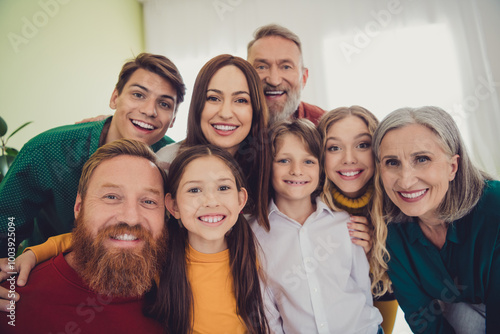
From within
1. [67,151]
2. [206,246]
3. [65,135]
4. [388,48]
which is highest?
[388,48]

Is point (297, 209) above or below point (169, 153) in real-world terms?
below

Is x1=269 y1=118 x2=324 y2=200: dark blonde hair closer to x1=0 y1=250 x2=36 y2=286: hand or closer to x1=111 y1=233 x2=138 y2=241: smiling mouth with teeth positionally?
x1=111 y1=233 x2=138 y2=241: smiling mouth with teeth

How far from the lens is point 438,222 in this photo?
1.70 meters

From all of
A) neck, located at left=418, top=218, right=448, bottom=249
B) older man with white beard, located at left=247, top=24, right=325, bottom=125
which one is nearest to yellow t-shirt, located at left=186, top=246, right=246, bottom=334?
neck, located at left=418, top=218, right=448, bottom=249

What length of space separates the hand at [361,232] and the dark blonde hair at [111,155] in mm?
1136

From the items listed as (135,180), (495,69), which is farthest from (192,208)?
(495,69)

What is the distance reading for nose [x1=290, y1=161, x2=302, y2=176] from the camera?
1828 mm

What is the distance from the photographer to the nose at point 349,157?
185 centimetres

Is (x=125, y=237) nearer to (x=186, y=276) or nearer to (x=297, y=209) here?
(x=186, y=276)

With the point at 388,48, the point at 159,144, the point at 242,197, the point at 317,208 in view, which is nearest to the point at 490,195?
the point at 317,208

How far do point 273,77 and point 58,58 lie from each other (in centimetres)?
283

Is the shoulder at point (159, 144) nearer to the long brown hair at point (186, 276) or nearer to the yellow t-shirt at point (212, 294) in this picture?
the long brown hair at point (186, 276)

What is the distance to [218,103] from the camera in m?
1.97

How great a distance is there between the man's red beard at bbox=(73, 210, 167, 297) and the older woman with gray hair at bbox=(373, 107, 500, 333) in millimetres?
1306
